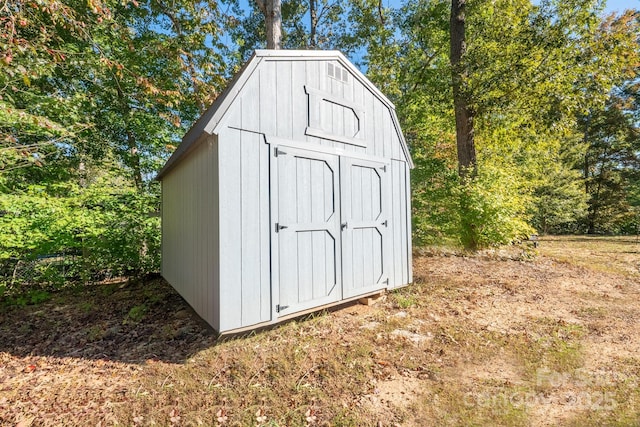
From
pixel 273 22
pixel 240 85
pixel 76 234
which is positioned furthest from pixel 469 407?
pixel 273 22

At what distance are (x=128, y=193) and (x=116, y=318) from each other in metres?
3.12

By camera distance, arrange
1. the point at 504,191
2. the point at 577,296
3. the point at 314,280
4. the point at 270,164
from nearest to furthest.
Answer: the point at 270,164, the point at 314,280, the point at 577,296, the point at 504,191

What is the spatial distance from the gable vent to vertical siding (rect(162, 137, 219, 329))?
6.24 ft

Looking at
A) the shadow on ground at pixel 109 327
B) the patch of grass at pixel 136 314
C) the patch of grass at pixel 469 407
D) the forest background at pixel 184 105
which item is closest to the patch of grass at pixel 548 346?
the patch of grass at pixel 469 407

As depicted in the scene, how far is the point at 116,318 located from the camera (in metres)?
4.32

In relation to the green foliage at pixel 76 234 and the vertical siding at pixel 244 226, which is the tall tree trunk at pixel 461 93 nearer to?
the vertical siding at pixel 244 226

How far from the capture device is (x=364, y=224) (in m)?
4.22

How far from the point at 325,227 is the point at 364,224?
757mm

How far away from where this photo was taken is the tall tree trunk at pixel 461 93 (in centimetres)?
832

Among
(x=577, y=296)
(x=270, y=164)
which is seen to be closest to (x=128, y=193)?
(x=270, y=164)

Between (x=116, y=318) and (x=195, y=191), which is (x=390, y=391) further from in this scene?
(x=116, y=318)

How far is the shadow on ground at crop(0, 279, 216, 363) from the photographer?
130 inches

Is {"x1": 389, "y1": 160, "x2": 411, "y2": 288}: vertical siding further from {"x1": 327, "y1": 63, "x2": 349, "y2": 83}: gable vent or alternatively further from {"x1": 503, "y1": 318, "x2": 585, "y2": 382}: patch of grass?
{"x1": 503, "y1": 318, "x2": 585, "y2": 382}: patch of grass

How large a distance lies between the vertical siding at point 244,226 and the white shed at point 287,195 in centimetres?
1
